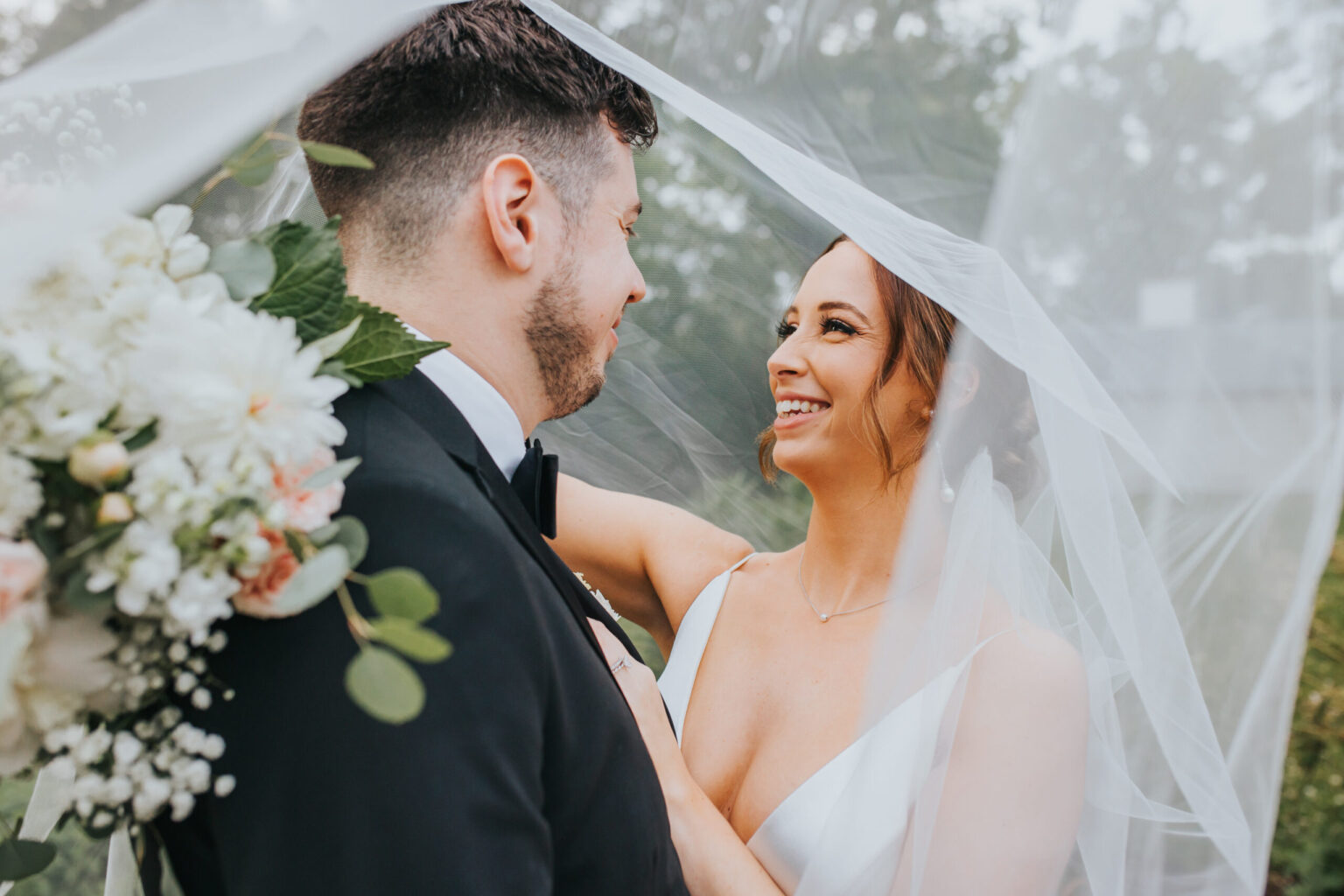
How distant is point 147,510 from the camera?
977 mm

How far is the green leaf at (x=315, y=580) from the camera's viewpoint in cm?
97

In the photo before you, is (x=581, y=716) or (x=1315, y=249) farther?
(x=581, y=716)

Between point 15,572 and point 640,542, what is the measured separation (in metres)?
2.17

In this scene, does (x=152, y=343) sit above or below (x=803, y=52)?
below

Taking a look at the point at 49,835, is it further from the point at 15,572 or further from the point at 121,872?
the point at 15,572

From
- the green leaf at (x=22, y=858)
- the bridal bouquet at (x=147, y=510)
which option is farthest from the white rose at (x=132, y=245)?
the green leaf at (x=22, y=858)

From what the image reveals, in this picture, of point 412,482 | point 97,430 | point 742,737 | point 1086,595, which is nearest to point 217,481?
point 97,430

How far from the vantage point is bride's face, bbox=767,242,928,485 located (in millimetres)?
2486

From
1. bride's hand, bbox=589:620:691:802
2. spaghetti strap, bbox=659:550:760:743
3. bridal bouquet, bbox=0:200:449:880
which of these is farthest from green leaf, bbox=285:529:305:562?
spaghetti strap, bbox=659:550:760:743

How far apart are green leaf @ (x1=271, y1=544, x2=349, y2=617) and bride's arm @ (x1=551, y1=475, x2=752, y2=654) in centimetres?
193

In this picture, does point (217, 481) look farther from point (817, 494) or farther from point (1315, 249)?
point (817, 494)

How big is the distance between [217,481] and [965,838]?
166 cm

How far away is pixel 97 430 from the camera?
3.22 ft

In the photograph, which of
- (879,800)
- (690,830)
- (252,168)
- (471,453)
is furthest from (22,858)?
(879,800)
